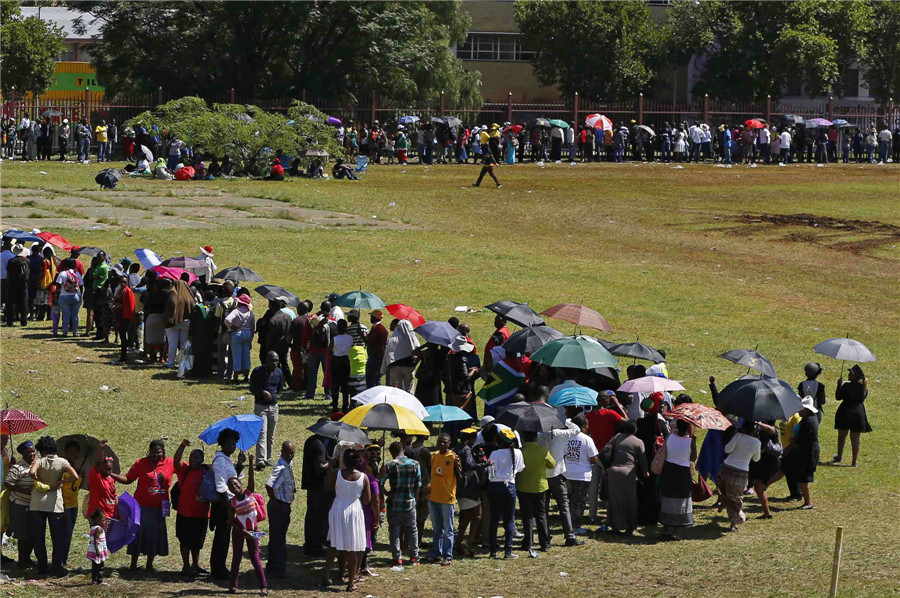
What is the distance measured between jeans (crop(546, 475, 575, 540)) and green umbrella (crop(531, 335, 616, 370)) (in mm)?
2208

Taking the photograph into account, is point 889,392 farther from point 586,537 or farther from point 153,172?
point 153,172

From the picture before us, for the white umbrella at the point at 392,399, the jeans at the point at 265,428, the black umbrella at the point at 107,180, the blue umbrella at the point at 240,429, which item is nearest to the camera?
the blue umbrella at the point at 240,429

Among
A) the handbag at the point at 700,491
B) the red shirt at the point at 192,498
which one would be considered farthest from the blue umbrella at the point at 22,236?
the handbag at the point at 700,491

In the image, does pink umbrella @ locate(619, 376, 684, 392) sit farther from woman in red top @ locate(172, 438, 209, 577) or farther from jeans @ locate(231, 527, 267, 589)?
woman in red top @ locate(172, 438, 209, 577)

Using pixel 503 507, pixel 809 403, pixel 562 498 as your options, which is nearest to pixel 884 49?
pixel 809 403

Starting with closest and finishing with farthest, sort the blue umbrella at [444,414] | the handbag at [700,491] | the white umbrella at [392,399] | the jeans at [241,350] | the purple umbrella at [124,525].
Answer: the purple umbrella at [124,525] < the white umbrella at [392,399] < the blue umbrella at [444,414] < the handbag at [700,491] < the jeans at [241,350]

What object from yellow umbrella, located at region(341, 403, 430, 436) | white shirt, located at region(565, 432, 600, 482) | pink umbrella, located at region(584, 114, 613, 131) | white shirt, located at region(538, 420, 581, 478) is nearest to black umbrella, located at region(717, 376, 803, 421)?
white shirt, located at region(565, 432, 600, 482)

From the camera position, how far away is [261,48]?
53.2 m

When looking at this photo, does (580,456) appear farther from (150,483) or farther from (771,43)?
(771,43)

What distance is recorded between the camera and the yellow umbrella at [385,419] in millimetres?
13180

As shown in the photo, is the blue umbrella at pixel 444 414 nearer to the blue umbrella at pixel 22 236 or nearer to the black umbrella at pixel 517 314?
the black umbrella at pixel 517 314

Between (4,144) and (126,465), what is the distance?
110ft

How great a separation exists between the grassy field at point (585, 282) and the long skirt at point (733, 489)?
0.22 m

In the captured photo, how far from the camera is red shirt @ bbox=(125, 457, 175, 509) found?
11.9m
